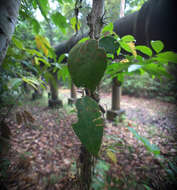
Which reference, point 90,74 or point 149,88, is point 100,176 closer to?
point 90,74

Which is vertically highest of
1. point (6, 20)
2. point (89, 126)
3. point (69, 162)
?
point (6, 20)

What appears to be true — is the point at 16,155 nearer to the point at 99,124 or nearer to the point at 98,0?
the point at 99,124

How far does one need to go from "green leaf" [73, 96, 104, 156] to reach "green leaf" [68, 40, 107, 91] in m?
0.06

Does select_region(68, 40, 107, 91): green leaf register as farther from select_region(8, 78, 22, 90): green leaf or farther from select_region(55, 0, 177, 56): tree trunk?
select_region(55, 0, 177, 56): tree trunk

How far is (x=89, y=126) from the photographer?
A: 0.80ft

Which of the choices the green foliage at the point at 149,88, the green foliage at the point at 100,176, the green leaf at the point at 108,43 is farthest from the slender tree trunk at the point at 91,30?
the green foliage at the point at 149,88

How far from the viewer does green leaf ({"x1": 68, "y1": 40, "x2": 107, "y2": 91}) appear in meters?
0.21

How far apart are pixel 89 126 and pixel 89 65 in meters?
0.14

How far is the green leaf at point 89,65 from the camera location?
0.70 feet

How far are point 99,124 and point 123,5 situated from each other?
0.59m

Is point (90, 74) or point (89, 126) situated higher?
point (90, 74)

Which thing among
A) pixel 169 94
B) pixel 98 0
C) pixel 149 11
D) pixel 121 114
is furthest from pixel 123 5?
pixel 169 94

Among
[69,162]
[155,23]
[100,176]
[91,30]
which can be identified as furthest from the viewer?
[69,162]

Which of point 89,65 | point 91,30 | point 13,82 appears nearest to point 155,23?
point 91,30
